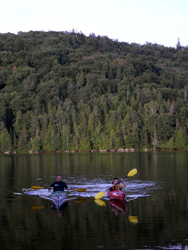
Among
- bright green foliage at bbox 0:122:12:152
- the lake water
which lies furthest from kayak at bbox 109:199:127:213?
bright green foliage at bbox 0:122:12:152

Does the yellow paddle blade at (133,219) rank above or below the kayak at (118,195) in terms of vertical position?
below

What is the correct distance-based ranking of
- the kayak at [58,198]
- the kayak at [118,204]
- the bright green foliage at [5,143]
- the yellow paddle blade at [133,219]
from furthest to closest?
the bright green foliage at [5,143] < the kayak at [58,198] < the kayak at [118,204] < the yellow paddle blade at [133,219]

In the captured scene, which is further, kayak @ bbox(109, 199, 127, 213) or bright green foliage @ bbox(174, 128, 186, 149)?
bright green foliage @ bbox(174, 128, 186, 149)

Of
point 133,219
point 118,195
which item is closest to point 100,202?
point 118,195

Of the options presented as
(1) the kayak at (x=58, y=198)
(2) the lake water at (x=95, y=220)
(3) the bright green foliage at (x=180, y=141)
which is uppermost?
(3) the bright green foliage at (x=180, y=141)

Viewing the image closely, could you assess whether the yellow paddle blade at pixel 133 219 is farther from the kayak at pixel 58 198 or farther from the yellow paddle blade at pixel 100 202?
the kayak at pixel 58 198

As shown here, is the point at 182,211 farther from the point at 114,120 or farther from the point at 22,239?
the point at 114,120

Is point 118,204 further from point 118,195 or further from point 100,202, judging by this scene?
point 118,195

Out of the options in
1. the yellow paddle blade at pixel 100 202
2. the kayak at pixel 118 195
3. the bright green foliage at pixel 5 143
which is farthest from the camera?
the bright green foliage at pixel 5 143

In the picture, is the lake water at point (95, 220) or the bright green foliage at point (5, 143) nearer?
the lake water at point (95, 220)

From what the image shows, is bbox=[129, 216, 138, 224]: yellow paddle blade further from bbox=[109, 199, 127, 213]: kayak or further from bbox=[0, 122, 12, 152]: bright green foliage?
bbox=[0, 122, 12, 152]: bright green foliage

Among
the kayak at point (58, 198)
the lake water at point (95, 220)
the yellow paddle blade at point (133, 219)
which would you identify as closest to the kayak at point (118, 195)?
the lake water at point (95, 220)

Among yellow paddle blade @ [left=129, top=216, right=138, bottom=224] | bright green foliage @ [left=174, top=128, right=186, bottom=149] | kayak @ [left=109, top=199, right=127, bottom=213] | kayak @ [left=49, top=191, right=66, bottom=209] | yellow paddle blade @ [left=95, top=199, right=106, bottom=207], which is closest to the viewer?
yellow paddle blade @ [left=129, top=216, right=138, bottom=224]

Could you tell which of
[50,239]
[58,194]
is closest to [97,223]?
[50,239]
